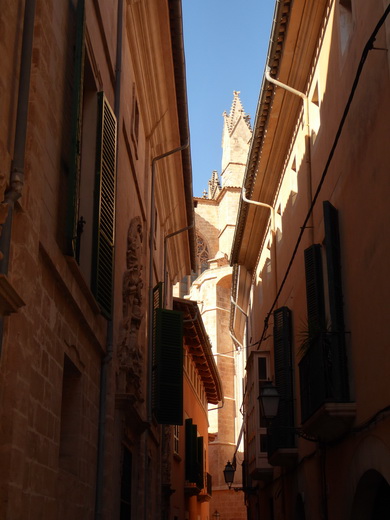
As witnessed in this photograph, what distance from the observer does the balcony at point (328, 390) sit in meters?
9.67

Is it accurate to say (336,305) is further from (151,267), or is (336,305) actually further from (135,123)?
(151,267)

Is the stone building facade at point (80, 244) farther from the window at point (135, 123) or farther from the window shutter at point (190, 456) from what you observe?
the window shutter at point (190, 456)

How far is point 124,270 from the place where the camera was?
11766 mm

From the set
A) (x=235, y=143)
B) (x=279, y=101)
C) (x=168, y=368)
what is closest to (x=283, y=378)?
(x=168, y=368)

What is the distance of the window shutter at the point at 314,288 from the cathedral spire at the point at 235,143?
51.9 meters

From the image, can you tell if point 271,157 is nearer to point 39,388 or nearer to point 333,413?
point 333,413

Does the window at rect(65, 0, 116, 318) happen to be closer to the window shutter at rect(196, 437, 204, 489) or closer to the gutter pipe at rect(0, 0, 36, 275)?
the gutter pipe at rect(0, 0, 36, 275)

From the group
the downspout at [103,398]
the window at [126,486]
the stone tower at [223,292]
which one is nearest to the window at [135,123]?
the downspout at [103,398]

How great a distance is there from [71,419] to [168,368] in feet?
24.8

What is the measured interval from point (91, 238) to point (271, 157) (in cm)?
936

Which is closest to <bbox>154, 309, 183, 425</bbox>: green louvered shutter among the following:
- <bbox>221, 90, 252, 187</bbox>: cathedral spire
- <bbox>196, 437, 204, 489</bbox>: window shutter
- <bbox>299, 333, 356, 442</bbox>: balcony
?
<bbox>299, 333, 356, 442</bbox>: balcony

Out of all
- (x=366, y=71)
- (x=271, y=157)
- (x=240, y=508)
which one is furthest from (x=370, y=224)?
(x=240, y=508)

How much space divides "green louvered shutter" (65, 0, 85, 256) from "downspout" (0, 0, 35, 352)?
1.61 metres

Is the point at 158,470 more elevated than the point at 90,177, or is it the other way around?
the point at 90,177
